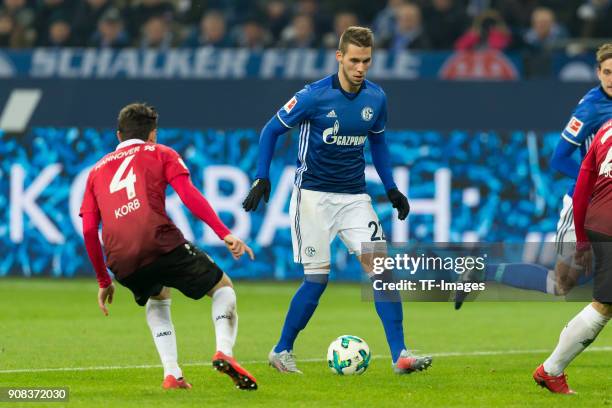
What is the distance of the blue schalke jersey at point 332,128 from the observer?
9320 millimetres

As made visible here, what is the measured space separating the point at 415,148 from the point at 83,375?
25.9 ft

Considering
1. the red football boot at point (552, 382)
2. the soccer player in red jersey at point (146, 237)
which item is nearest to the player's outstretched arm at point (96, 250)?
the soccer player in red jersey at point (146, 237)

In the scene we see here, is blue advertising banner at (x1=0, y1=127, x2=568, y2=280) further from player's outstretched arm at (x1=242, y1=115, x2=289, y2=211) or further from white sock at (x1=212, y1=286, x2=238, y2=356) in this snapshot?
white sock at (x1=212, y1=286, x2=238, y2=356)

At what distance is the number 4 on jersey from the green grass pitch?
115 cm

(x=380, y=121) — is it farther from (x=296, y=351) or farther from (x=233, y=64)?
(x=233, y=64)

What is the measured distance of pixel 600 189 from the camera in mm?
7969

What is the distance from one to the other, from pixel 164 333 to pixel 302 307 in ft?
4.75

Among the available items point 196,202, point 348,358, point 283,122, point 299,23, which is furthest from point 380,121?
point 299,23

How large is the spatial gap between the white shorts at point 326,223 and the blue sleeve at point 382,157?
9.8 inches

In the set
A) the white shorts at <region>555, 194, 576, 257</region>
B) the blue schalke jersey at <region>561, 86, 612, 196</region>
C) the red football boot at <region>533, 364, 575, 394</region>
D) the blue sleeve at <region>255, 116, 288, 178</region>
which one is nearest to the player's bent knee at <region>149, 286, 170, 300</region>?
the blue sleeve at <region>255, 116, 288, 178</region>

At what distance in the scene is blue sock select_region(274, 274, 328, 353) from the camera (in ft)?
30.7

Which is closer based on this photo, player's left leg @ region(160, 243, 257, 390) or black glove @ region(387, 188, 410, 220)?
player's left leg @ region(160, 243, 257, 390)

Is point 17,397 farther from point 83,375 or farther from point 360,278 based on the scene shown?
point 360,278

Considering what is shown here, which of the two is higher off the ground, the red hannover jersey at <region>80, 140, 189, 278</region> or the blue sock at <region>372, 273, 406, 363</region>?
the red hannover jersey at <region>80, 140, 189, 278</region>
